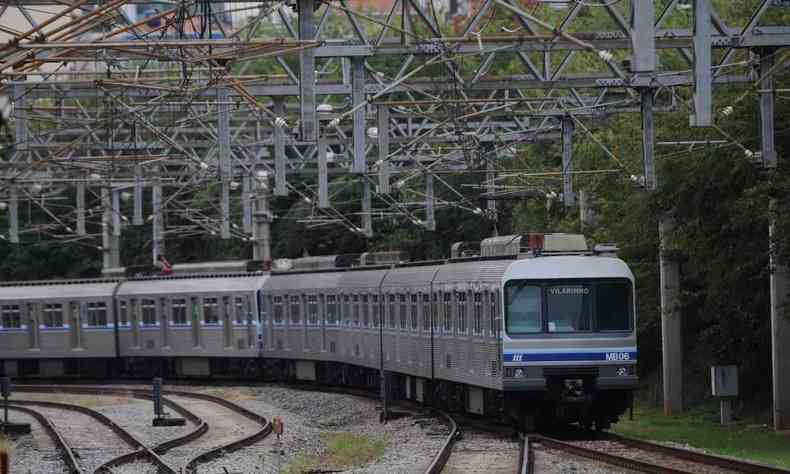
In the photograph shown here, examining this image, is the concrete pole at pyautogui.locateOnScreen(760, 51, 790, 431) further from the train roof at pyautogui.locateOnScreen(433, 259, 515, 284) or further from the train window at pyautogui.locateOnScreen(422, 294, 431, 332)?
the train window at pyautogui.locateOnScreen(422, 294, 431, 332)

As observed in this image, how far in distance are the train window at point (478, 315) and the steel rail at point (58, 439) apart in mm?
5916

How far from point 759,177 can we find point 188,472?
841 cm

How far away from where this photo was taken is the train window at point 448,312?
1003 inches

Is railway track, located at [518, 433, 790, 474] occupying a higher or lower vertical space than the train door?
lower

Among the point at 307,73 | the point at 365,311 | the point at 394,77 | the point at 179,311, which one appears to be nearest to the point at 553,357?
the point at 307,73

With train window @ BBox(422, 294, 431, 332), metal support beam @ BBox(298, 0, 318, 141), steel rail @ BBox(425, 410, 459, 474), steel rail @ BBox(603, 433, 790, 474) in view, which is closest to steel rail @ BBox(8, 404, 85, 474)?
steel rail @ BBox(425, 410, 459, 474)

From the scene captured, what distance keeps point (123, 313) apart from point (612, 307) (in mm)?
24428

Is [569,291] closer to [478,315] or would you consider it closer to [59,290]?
[478,315]

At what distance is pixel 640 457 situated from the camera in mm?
18078

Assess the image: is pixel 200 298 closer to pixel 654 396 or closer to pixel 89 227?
pixel 654 396

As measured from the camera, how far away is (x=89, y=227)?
7981 cm

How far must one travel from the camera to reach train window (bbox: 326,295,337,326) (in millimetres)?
36047

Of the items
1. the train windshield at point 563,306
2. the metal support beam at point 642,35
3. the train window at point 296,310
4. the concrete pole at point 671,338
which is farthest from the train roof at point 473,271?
the train window at point 296,310

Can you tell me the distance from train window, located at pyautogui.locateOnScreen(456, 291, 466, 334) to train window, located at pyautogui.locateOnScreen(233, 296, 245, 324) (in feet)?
55.1
